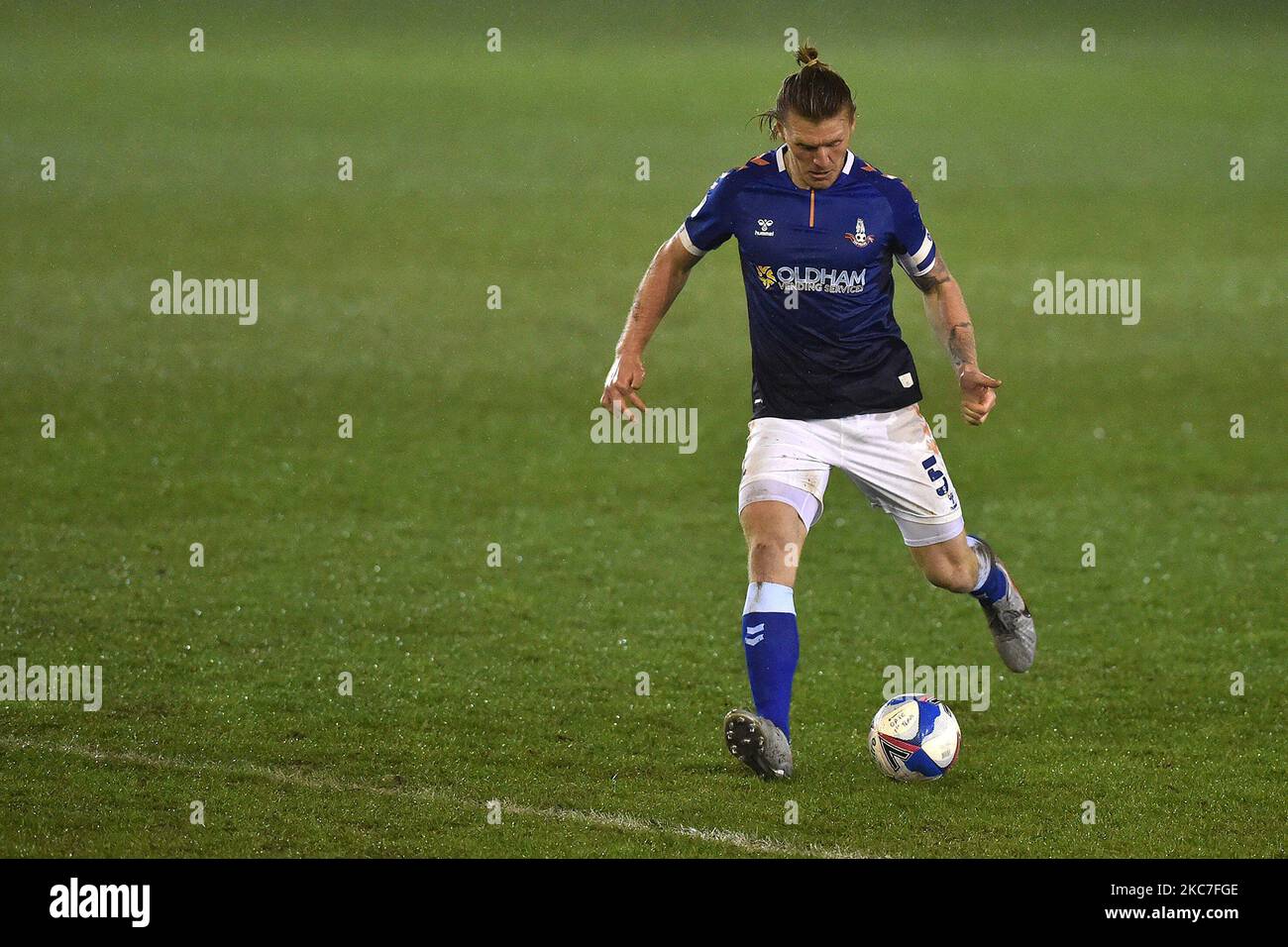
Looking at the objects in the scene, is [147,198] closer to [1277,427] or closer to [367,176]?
[367,176]

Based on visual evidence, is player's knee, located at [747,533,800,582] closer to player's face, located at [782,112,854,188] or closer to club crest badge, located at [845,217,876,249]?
club crest badge, located at [845,217,876,249]

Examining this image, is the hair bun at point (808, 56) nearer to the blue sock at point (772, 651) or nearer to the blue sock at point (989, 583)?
the blue sock at point (772, 651)

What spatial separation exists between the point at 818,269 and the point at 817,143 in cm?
54

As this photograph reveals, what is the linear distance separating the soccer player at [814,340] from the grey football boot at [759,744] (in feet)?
0.32

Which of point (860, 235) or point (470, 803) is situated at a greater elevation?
point (860, 235)

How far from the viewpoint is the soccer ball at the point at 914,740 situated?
6.66 metres

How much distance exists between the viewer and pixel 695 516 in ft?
36.6

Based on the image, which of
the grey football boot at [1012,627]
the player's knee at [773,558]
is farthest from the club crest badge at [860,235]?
the grey football boot at [1012,627]

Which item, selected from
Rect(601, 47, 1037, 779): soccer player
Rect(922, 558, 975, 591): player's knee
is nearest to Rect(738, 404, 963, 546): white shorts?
Rect(601, 47, 1037, 779): soccer player

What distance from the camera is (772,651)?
6.61 meters

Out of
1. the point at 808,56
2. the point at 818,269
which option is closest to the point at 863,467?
the point at 818,269

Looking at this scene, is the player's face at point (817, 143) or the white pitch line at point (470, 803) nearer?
the white pitch line at point (470, 803)

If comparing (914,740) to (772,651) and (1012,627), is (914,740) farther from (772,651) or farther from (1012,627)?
(1012,627)

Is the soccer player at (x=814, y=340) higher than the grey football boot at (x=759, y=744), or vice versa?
the soccer player at (x=814, y=340)
